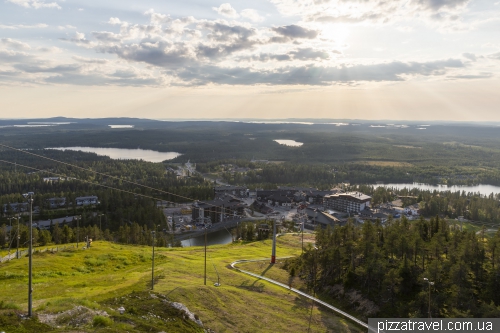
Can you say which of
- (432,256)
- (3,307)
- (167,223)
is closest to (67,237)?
(167,223)

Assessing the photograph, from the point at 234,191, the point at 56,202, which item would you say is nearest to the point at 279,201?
the point at 234,191

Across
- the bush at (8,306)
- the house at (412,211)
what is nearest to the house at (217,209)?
the house at (412,211)

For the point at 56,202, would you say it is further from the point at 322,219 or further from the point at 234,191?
the point at 322,219

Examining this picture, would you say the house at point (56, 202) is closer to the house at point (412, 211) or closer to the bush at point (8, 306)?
the bush at point (8, 306)

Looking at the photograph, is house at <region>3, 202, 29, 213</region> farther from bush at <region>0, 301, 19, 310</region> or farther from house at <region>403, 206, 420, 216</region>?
house at <region>403, 206, 420, 216</region>

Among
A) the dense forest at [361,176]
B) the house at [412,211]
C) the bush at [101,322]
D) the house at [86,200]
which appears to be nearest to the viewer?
the bush at [101,322]

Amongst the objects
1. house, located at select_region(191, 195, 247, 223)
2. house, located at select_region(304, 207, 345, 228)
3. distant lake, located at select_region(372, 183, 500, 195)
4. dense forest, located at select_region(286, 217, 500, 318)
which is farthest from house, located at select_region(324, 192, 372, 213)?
dense forest, located at select_region(286, 217, 500, 318)

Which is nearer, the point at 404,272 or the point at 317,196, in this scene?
the point at 404,272
